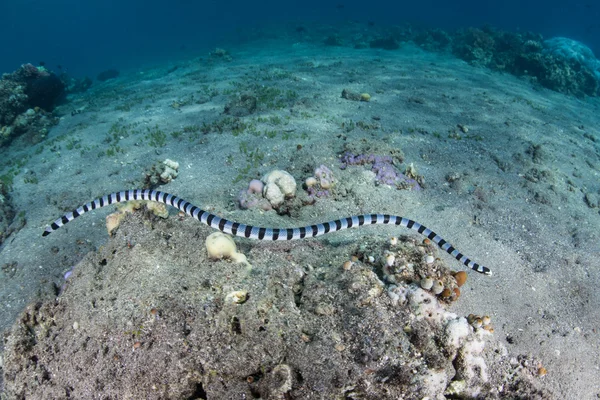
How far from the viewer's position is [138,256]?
120 inches

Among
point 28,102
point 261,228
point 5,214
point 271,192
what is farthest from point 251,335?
point 28,102

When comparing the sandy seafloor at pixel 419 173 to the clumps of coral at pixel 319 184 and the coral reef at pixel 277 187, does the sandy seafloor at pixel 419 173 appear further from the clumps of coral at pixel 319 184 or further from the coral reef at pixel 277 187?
the coral reef at pixel 277 187

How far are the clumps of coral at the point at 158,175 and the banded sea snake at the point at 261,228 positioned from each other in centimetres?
29

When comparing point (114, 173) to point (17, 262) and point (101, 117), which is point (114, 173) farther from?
point (101, 117)

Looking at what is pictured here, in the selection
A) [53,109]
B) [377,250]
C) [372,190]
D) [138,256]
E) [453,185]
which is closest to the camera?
[138,256]

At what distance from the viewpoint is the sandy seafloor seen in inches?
153

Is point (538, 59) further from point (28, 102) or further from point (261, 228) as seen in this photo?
point (28, 102)

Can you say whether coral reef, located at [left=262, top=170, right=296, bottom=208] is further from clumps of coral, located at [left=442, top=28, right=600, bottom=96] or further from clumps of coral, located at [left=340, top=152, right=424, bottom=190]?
clumps of coral, located at [left=442, top=28, right=600, bottom=96]

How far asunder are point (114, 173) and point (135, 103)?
5.10 m

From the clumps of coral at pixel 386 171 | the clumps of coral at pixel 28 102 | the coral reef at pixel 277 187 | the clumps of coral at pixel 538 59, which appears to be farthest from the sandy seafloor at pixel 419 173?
the clumps of coral at pixel 538 59

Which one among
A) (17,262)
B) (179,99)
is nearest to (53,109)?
(179,99)

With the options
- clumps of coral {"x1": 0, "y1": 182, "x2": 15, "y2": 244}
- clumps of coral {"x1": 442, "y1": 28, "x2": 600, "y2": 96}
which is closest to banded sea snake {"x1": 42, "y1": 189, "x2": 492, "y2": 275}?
clumps of coral {"x1": 0, "y1": 182, "x2": 15, "y2": 244}

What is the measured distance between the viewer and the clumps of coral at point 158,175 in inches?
222

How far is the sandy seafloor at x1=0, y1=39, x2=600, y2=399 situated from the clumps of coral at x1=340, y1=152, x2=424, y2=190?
0.13 m
